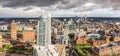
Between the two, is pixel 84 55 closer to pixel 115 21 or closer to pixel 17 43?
pixel 17 43

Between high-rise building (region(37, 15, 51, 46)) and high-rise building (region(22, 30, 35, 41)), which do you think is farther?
high-rise building (region(22, 30, 35, 41))

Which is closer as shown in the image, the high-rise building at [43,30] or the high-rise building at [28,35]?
the high-rise building at [43,30]

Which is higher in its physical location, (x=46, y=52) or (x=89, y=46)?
(x=46, y=52)

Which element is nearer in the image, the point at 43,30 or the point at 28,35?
the point at 43,30

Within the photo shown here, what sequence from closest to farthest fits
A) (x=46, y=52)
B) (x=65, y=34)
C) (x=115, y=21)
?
(x=46, y=52)
(x=65, y=34)
(x=115, y=21)

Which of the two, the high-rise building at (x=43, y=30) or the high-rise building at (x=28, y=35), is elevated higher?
the high-rise building at (x=43, y=30)

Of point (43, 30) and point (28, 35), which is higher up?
point (43, 30)

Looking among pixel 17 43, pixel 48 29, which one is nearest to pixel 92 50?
pixel 48 29

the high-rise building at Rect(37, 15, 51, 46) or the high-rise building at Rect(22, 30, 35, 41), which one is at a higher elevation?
the high-rise building at Rect(37, 15, 51, 46)

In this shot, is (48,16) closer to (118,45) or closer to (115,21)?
(118,45)

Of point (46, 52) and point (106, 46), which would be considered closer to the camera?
point (46, 52)

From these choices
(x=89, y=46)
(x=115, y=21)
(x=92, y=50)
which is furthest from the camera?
(x=115, y=21)
